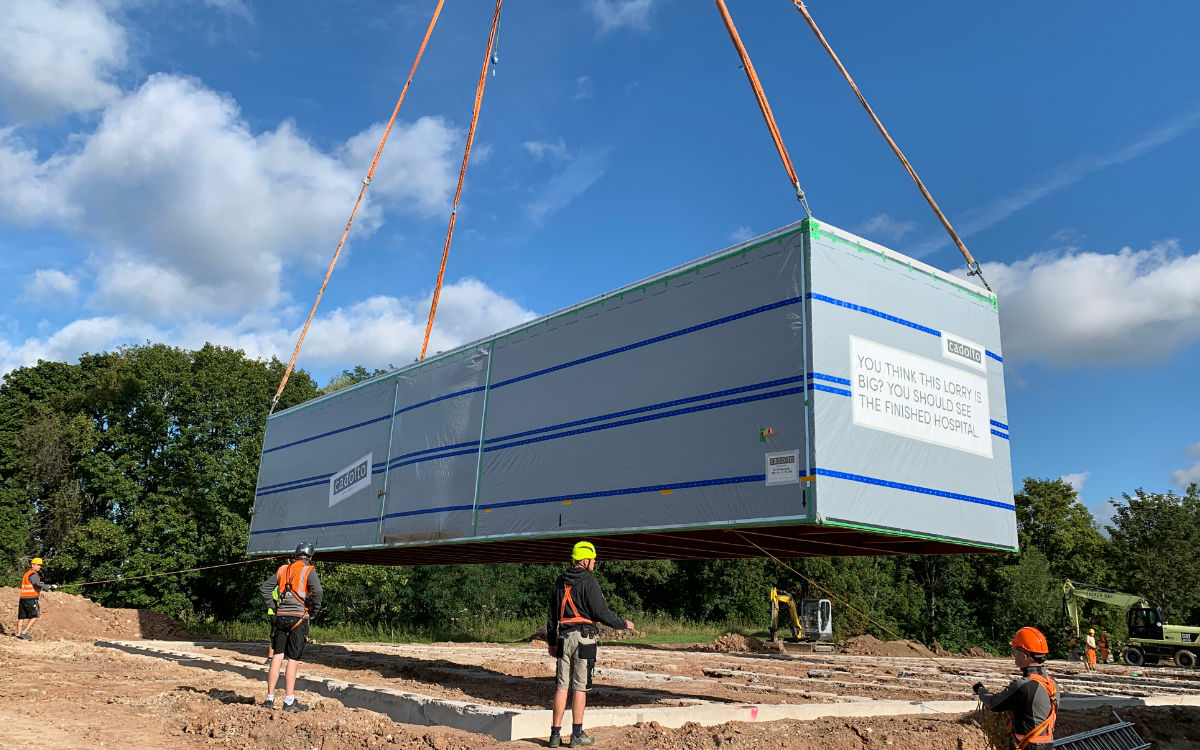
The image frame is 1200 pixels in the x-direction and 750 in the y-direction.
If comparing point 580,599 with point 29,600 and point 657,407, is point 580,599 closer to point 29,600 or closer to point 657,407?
point 657,407

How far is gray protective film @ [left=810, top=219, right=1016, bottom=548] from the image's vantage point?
22.7 feet

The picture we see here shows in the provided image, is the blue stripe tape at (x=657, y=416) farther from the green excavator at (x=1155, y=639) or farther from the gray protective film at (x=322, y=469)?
the green excavator at (x=1155, y=639)

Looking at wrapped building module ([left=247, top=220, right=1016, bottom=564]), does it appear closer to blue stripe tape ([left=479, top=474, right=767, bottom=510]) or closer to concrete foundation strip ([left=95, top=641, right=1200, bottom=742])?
blue stripe tape ([left=479, top=474, right=767, bottom=510])

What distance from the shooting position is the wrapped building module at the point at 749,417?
698 centimetres

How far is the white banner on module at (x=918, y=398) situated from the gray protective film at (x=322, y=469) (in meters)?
7.48

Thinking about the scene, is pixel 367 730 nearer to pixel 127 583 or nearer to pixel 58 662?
pixel 58 662

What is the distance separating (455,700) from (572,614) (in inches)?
101

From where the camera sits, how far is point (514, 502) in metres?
9.49

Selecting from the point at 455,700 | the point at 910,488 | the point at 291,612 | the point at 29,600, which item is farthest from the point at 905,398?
the point at 29,600

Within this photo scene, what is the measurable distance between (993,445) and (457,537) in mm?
6372

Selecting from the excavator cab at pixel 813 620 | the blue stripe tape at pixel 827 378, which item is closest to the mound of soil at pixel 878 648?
the excavator cab at pixel 813 620

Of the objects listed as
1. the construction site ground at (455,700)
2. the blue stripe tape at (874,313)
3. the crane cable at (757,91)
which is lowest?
the construction site ground at (455,700)

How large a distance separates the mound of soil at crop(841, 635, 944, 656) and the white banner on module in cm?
2030

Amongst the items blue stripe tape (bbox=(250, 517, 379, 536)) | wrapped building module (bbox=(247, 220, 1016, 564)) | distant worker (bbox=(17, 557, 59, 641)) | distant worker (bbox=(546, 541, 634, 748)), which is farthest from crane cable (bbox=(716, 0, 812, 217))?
distant worker (bbox=(17, 557, 59, 641))
